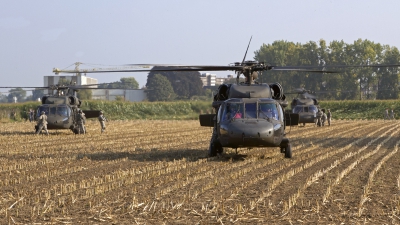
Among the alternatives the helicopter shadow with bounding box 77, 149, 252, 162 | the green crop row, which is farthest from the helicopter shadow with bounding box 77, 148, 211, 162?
the green crop row

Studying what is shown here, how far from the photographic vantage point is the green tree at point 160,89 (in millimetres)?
122062

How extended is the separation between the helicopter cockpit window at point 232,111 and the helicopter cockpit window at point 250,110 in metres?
0.16

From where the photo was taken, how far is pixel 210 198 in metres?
10.8

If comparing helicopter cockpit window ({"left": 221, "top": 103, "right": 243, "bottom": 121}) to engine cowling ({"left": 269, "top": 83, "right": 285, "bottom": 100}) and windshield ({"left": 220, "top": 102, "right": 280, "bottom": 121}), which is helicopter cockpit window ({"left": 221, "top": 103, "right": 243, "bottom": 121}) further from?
engine cowling ({"left": 269, "top": 83, "right": 285, "bottom": 100})

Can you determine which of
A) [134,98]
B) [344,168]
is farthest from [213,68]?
[134,98]

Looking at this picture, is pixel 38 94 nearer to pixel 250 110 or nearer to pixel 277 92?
pixel 277 92

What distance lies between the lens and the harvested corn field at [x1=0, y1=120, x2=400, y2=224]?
920 centimetres

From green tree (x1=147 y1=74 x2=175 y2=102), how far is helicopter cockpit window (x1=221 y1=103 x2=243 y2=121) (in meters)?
103

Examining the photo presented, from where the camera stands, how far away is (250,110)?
17516 mm

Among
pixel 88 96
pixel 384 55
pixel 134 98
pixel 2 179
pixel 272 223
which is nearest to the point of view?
pixel 272 223

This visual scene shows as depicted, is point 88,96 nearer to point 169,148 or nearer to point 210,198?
point 169,148

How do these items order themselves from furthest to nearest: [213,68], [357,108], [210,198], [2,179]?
[357,108] < [213,68] < [2,179] < [210,198]

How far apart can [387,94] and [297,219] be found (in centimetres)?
9452

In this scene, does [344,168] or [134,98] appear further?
[134,98]
